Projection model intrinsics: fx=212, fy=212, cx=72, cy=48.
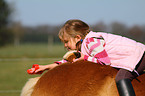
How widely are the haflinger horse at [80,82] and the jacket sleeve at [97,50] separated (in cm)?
5

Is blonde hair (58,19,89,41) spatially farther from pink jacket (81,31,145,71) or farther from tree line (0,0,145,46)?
tree line (0,0,145,46)

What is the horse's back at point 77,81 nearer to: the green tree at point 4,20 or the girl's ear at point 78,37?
the girl's ear at point 78,37

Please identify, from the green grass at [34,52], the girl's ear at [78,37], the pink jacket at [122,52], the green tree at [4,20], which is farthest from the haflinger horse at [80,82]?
the green tree at [4,20]

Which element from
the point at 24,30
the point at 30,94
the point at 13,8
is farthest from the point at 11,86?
the point at 24,30

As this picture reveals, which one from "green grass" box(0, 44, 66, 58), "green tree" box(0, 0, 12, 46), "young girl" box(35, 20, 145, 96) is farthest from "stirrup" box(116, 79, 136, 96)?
"green tree" box(0, 0, 12, 46)

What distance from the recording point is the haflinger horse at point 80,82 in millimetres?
1898

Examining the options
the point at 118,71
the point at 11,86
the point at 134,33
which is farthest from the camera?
the point at 134,33

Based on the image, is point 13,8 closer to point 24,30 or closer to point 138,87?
point 24,30

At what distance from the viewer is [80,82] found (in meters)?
1.93

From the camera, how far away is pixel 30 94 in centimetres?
201

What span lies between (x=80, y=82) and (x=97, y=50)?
37 cm

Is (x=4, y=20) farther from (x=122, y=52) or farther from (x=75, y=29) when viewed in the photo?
(x=122, y=52)

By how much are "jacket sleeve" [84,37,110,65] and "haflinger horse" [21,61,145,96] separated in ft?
0.17

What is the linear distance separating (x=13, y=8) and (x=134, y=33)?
952 inches
